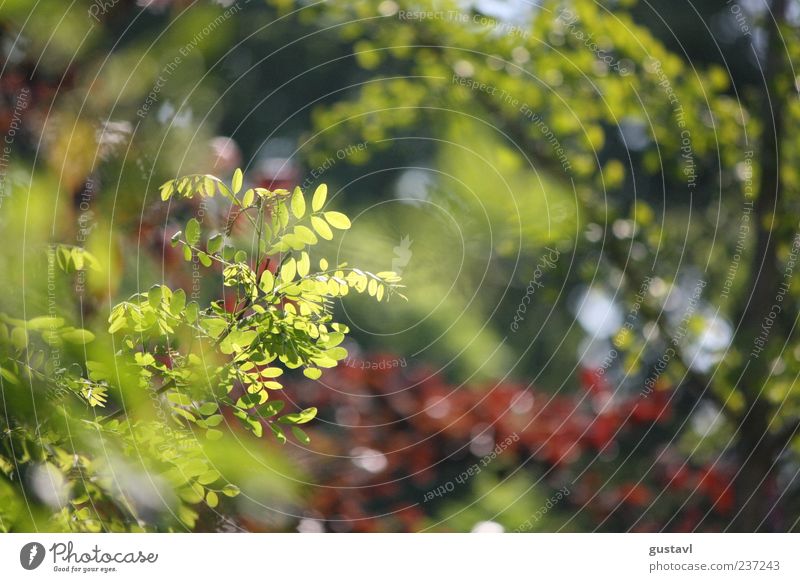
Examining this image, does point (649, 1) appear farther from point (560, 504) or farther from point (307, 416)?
point (307, 416)

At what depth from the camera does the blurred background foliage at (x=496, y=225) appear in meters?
0.68

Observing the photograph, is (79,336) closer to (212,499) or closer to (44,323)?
(44,323)

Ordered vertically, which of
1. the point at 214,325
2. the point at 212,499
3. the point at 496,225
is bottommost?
the point at 212,499

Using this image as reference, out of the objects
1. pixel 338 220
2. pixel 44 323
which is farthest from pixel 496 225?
pixel 44 323

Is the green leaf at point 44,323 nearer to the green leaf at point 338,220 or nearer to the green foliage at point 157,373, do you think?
the green foliage at point 157,373

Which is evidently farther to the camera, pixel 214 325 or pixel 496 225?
pixel 496 225

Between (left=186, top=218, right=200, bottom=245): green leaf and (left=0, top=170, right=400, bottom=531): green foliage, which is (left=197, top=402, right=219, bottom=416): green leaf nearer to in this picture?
(left=0, top=170, right=400, bottom=531): green foliage

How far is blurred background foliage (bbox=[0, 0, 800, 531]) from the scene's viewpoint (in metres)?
0.68

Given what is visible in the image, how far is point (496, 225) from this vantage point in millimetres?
812

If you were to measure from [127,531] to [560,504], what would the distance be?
0.42 m

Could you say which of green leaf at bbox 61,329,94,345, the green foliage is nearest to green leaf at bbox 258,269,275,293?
the green foliage

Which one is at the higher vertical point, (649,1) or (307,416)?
(649,1)

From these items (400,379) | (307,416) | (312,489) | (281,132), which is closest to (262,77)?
(281,132)

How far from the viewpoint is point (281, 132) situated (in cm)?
96
